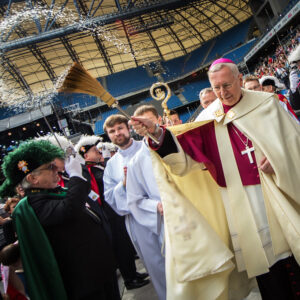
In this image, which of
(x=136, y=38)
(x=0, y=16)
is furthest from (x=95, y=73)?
(x=0, y=16)

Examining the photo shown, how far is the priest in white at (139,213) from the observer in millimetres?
2412

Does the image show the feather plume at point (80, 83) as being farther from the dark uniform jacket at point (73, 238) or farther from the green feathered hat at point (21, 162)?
the dark uniform jacket at point (73, 238)

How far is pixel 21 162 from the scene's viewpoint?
1996 millimetres

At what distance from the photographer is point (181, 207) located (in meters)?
1.73

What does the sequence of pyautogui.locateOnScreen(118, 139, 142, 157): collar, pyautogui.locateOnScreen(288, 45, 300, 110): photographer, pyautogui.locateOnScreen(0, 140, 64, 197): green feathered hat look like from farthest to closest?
pyautogui.locateOnScreen(288, 45, 300, 110): photographer
pyautogui.locateOnScreen(118, 139, 142, 157): collar
pyautogui.locateOnScreen(0, 140, 64, 197): green feathered hat

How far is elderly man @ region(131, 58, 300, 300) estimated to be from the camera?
5.57ft

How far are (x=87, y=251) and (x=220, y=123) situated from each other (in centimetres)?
152

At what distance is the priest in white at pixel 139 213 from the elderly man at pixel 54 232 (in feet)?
1.43

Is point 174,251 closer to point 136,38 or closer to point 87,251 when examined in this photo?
point 87,251

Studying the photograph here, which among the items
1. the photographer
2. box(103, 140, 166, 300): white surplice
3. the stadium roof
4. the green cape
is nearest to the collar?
box(103, 140, 166, 300): white surplice

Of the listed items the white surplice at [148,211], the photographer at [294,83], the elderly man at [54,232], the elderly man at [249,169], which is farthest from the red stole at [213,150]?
the photographer at [294,83]

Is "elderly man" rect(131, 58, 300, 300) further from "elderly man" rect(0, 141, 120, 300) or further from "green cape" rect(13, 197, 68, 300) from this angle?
"green cape" rect(13, 197, 68, 300)

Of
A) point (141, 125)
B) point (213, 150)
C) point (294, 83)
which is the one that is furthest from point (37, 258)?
point (294, 83)

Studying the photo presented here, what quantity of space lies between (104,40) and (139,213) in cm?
2563
